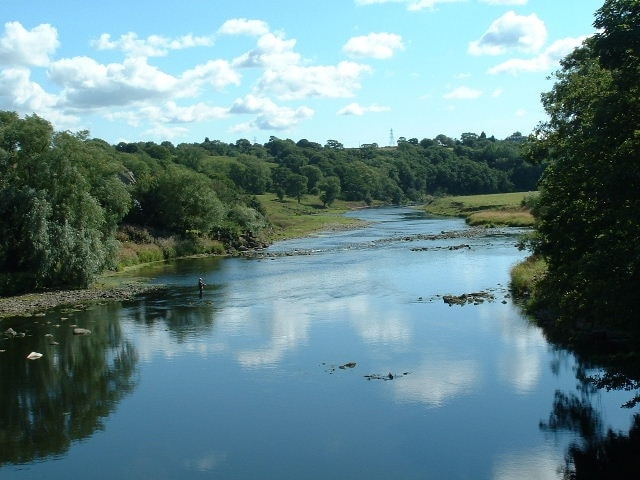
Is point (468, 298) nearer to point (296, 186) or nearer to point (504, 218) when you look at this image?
point (504, 218)

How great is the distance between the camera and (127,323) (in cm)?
4359

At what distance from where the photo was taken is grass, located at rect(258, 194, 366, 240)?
4496 inches

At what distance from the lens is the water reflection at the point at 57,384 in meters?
25.9

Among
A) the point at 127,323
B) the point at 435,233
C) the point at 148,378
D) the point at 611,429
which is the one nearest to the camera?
the point at 611,429

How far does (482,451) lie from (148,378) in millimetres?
16531

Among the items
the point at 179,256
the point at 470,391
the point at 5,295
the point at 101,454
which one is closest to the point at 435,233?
the point at 179,256

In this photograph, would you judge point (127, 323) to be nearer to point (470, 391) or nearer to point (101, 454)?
point (101, 454)

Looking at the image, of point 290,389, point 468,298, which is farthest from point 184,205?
point 290,389

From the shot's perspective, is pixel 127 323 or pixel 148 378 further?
pixel 127 323

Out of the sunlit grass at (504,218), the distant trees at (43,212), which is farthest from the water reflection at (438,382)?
the sunlit grass at (504,218)

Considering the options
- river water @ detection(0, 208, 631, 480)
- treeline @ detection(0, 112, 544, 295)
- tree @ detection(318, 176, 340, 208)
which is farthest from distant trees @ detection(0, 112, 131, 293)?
tree @ detection(318, 176, 340, 208)

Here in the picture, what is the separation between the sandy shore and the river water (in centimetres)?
234

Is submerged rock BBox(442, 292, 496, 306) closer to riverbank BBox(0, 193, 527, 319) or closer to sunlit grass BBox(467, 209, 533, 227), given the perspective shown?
riverbank BBox(0, 193, 527, 319)

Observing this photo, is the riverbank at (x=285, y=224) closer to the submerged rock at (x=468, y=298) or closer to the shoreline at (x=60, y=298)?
the shoreline at (x=60, y=298)
